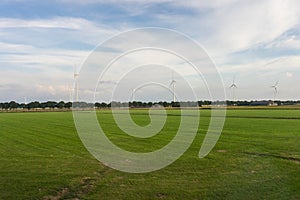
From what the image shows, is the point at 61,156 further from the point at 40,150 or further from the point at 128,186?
the point at 128,186

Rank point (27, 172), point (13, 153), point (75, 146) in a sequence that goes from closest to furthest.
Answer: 1. point (27, 172)
2. point (13, 153)
3. point (75, 146)

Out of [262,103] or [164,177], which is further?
[262,103]

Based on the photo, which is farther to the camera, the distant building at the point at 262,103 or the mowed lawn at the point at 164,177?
the distant building at the point at 262,103

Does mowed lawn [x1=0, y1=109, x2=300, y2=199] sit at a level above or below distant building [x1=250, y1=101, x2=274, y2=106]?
below

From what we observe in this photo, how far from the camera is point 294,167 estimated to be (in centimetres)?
1427

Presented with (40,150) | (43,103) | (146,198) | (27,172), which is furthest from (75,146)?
(43,103)

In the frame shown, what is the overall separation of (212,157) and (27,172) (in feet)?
27.8

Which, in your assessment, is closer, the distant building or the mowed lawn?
the mowed lawn

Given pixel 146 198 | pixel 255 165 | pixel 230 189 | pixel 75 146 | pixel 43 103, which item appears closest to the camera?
pixel 146 198

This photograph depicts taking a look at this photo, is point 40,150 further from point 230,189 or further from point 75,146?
point 230,189

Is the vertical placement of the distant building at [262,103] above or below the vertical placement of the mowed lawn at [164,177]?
above

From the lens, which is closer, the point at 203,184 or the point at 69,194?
the point at 69,194

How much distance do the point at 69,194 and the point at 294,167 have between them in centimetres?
891

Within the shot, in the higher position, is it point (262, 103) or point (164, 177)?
point (262, 103)
